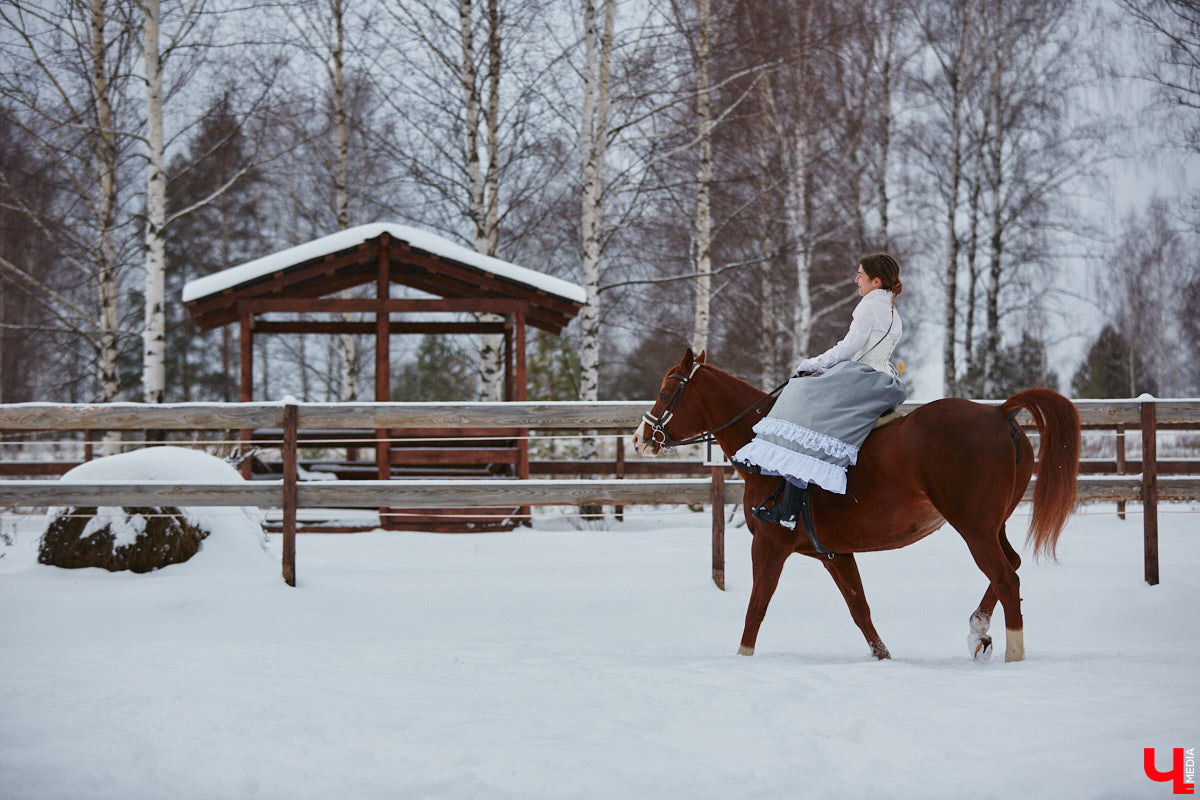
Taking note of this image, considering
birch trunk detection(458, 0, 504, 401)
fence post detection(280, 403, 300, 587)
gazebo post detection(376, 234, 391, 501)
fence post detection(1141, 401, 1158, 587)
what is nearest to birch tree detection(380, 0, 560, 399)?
birch trunk detection(458, 0, 504, 401)

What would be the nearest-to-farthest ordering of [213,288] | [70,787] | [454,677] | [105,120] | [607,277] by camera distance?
[70,787] < [454,677] < [213,288] < [105,120] < [607,277]

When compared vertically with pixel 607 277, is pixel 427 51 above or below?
above

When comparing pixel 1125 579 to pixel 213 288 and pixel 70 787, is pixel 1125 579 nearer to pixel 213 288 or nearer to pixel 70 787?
pixel 70 787

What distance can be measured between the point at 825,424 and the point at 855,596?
42.8 inches

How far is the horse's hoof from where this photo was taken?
4.56m

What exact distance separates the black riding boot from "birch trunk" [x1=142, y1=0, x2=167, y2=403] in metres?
9.59

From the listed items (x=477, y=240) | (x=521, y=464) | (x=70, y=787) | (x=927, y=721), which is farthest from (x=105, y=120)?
(x=927, y=721)

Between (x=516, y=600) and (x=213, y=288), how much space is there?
643 cm

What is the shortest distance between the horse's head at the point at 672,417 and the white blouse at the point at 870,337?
75 cm

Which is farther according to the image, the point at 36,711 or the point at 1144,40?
the point at 1144,40

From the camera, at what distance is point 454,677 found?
4320 mm

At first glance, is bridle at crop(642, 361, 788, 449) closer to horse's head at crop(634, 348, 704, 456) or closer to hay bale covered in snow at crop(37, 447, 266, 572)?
horse's head at crop(634, 348, 704, 456)

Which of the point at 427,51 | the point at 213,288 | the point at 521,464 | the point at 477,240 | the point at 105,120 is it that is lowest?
the point at 521,464

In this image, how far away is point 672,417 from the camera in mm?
5211
